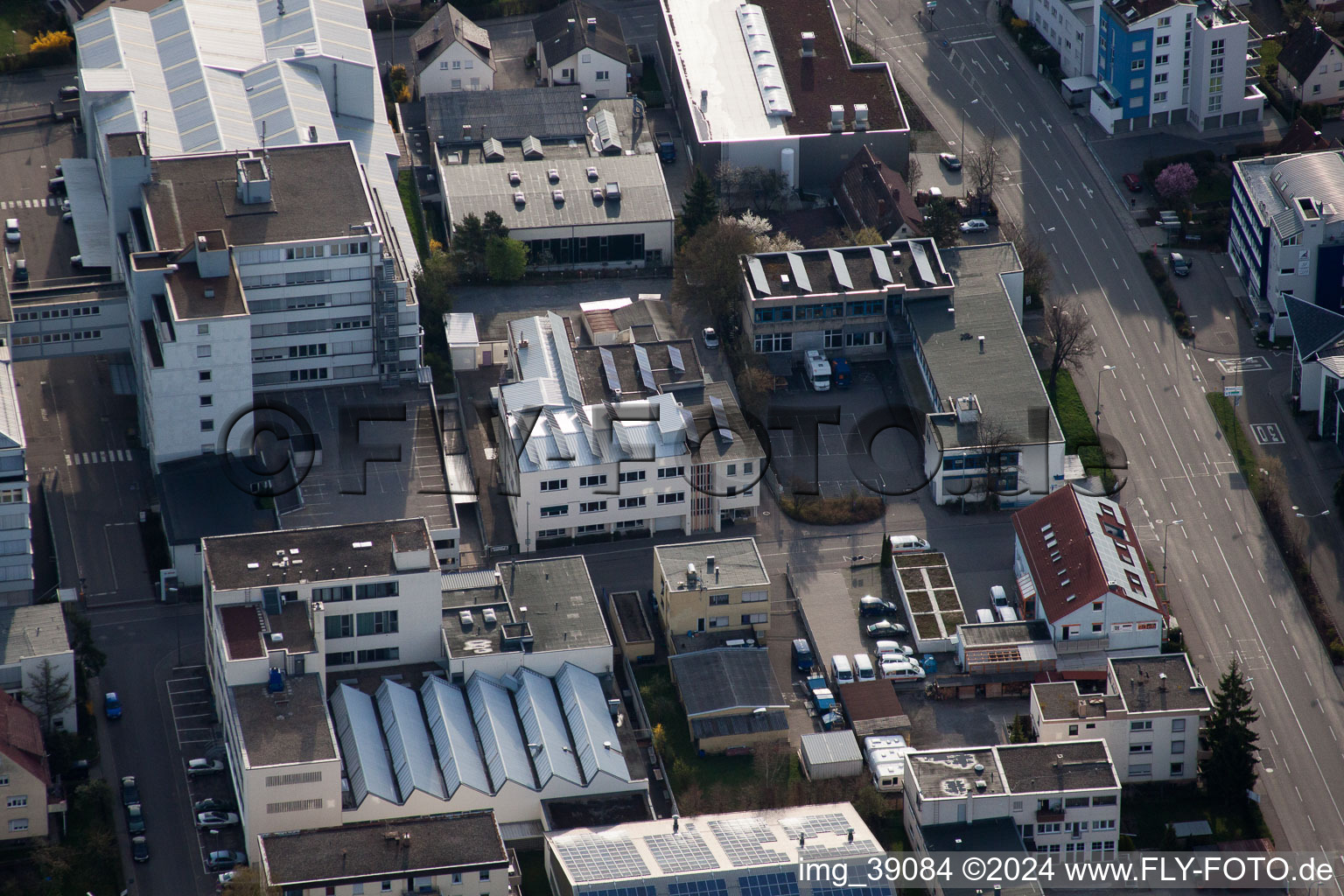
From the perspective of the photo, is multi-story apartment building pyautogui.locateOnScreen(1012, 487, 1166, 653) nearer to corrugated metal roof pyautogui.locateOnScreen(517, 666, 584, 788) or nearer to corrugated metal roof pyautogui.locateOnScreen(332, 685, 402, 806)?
corrugated metal roof pyautogui.locateOnScreen(517, 666, 584, 788)

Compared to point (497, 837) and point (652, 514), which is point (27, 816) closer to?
point (497, 837)

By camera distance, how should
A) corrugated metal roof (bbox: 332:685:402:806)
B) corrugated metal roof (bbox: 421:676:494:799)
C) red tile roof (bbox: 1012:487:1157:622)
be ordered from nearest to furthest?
corrugated metal roof (bbox: 332:685:402:806)
corrugated metal roof (bbox: 421:676:494:799)
red tile roof (bbox: 1012:487:1157:622)

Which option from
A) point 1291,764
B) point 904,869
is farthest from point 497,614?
point 1291,764

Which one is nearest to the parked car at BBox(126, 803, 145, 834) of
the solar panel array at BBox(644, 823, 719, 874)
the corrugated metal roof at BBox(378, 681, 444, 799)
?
the corrugated metal roof at BBox(378, 681, 444, 799)

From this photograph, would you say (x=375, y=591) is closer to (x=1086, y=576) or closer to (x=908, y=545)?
(x=908, y=545)

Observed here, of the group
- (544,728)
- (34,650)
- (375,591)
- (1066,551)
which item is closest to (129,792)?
(34,650)

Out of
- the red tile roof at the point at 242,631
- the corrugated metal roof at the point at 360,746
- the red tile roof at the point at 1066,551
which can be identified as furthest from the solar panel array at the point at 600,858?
the red tile roof at the point at 1066,551
